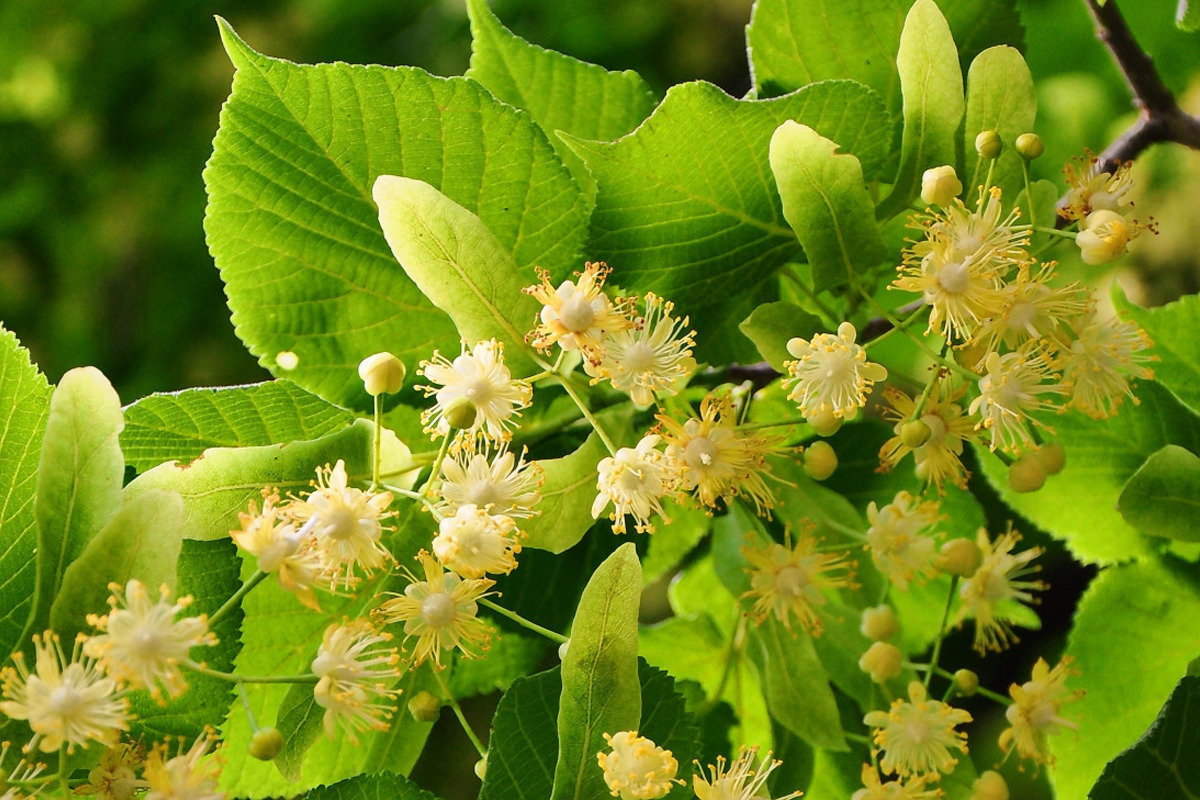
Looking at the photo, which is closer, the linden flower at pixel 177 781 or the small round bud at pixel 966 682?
the linden flower at pixel 177 781

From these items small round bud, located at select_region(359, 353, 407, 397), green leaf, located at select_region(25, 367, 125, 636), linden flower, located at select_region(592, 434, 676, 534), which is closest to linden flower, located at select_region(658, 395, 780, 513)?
linden flower, located at select_region(592, 434, 676, 534)

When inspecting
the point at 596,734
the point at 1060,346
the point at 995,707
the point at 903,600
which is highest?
the point at 1060,346

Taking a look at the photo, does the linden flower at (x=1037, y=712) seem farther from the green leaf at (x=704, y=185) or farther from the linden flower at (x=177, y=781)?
the linden flower at (x=177, y=781)

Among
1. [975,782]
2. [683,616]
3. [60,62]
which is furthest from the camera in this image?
[60,62]

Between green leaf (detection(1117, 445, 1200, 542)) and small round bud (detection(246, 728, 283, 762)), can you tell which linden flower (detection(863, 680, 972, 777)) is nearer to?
green leaf (detection(1117, 445, 1200, 542))

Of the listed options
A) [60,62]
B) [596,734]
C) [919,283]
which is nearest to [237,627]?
[596,734]

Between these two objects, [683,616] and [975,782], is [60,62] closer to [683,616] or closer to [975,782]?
[683,616]

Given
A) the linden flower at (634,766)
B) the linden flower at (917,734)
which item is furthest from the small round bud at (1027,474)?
the linden flower at (634,766)
